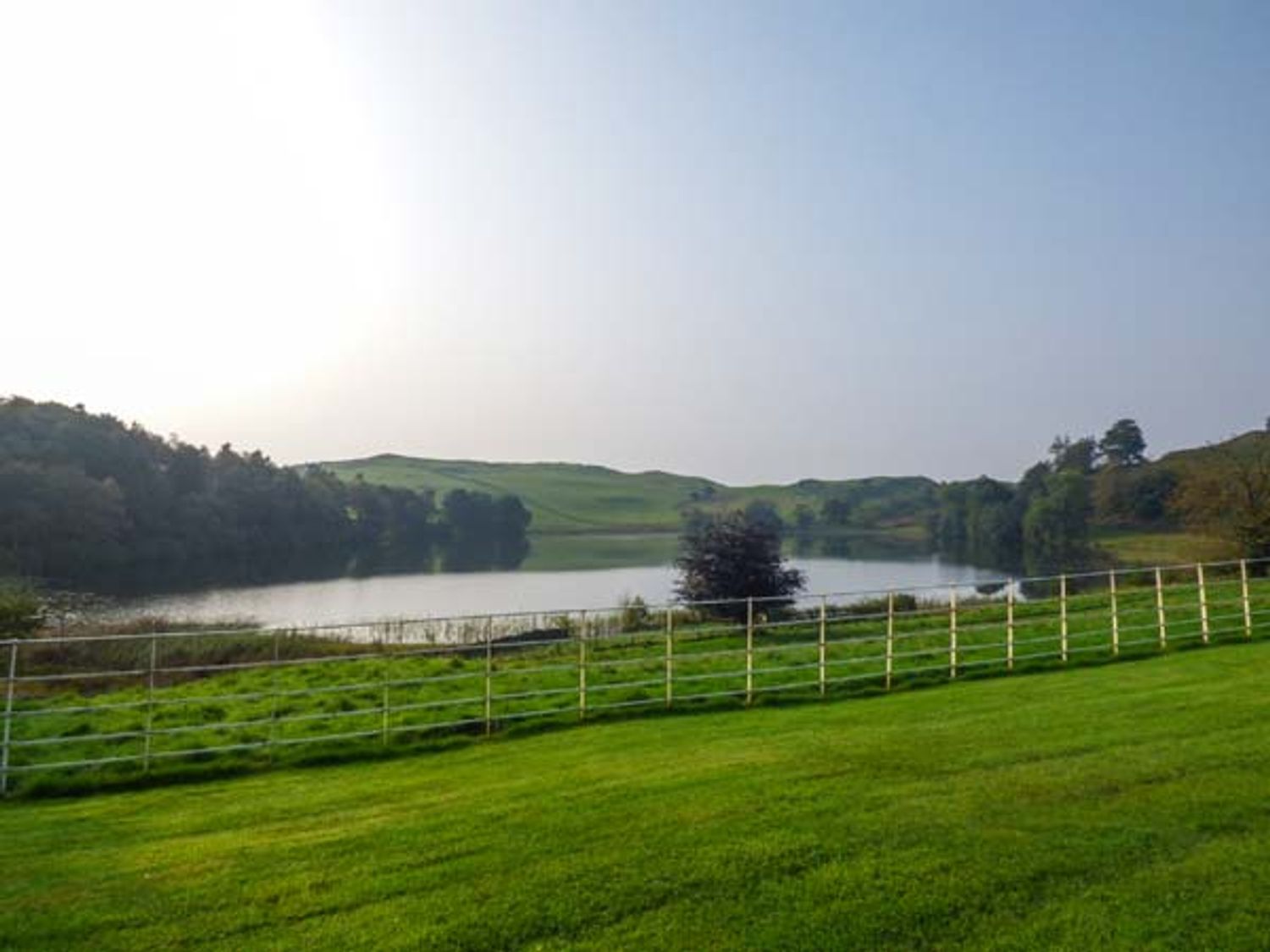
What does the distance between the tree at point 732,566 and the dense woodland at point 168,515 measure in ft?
110

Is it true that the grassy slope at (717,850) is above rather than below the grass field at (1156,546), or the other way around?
below

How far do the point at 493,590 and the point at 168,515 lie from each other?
32424mm

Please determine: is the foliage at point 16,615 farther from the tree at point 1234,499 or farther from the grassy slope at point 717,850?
the tree at point 1234,499

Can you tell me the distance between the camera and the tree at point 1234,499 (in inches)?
1057

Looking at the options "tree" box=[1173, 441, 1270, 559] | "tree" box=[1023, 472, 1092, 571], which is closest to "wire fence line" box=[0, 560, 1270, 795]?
"tree" box=[1173, 441, 1270, 559]

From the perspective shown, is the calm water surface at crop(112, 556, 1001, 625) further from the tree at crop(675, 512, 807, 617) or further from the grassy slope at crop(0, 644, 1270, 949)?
the grassy slope at crop(0, 644, 1270, 949)

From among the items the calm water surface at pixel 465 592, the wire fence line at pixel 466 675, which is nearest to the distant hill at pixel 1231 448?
the calm water surface at pixel 465 592

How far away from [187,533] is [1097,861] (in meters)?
67.1

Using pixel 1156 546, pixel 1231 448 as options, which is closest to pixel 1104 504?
pixel 1156 546

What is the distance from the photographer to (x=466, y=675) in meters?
13.1

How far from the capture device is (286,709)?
36.6ft

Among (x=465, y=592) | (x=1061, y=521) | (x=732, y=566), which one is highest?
(x=1061, y=521)

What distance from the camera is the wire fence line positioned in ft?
28.3

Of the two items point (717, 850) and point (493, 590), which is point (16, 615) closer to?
point (717, 850)
